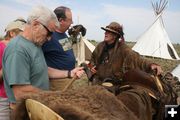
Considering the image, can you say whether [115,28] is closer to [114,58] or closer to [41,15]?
[114,58]

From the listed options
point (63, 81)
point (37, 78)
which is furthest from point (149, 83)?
point (37, 78)

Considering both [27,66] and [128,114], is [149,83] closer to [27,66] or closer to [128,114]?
[27,66]

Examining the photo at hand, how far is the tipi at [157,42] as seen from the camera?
21.7 metres

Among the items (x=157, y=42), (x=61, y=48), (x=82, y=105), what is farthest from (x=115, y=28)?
(x=157, y=42)

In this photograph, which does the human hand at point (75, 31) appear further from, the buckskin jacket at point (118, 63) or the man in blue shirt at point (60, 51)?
the man in blue shirt at point (60, 51)

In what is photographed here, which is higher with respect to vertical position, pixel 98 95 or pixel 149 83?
pixel 98 95

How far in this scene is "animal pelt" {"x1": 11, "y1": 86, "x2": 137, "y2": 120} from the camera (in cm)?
184

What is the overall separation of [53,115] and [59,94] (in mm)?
300

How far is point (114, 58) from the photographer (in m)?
6.02

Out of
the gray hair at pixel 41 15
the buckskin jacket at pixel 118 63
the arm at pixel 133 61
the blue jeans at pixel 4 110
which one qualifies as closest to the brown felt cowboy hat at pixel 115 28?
the buckskin jacket at pixel 118 63

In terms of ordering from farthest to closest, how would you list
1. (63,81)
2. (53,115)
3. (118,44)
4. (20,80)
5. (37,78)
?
(118,44) < (63,81) < (37,78) < (20,80) < (53,115)

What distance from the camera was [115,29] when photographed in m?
6.23

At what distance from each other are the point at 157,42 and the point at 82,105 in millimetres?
20850

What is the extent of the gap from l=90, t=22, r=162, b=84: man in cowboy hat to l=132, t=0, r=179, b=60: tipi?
598 inches
